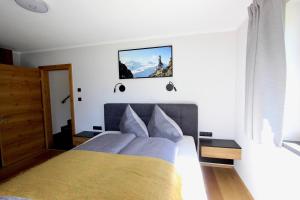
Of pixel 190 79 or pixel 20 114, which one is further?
pixel 20 114

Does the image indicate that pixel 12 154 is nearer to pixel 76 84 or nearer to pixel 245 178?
pixel 76 84

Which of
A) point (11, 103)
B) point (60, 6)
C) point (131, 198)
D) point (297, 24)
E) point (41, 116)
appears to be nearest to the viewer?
point (131, 198)

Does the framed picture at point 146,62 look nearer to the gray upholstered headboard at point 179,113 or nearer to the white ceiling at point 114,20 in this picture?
the white ceiling at point 114,20

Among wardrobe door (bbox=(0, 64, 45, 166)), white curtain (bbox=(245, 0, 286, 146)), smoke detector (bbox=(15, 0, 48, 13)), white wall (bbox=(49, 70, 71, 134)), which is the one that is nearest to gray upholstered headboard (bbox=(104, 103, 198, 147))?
white curtain (bbox=(245, 0, 286, 146))

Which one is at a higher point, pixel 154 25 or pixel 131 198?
pixel 154 25

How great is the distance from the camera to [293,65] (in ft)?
4.33

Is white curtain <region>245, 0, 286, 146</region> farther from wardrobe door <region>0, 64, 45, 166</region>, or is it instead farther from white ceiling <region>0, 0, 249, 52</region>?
wardrobe door <region>0, 64, 45, 166</region>

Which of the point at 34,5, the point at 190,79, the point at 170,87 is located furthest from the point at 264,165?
the point at 34,5

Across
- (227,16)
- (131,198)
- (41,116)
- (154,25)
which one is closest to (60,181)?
(131,198)

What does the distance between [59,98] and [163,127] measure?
142 inches

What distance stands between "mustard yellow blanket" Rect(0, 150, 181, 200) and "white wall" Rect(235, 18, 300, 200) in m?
0.92

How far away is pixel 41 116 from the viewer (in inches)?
130

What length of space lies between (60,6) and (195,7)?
1.53 meters

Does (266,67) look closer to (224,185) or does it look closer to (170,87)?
(170,87)
